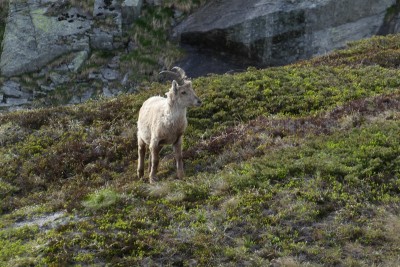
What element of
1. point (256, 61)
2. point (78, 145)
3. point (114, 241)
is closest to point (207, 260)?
point (114, 241)

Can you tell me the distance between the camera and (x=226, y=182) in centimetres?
1261

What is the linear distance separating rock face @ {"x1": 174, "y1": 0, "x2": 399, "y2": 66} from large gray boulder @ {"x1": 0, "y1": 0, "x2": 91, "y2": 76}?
23.2 ft

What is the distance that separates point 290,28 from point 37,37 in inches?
570

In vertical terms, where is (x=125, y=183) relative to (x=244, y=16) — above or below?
below

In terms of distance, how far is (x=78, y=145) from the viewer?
1694cm

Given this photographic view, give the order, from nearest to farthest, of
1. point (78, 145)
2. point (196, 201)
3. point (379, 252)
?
Answer: point (379, 252), point (196, 201), point (78, 145)

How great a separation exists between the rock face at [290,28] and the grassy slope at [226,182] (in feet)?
36.3

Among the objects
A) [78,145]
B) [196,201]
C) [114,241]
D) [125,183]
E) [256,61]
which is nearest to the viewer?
[114,241]

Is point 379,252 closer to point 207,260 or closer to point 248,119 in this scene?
point 207,260

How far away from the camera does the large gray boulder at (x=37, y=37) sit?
103 ft

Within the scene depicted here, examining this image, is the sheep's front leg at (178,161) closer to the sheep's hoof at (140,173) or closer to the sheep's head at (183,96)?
the sheep's head at (183,96)

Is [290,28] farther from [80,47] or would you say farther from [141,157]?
[141,157]

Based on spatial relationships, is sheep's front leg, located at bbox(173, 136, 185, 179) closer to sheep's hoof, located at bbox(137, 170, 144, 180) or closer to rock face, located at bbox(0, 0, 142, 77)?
sheep's hoof, located at bbox(137, 170, 144, 180)

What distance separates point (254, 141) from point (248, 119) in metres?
2.69
